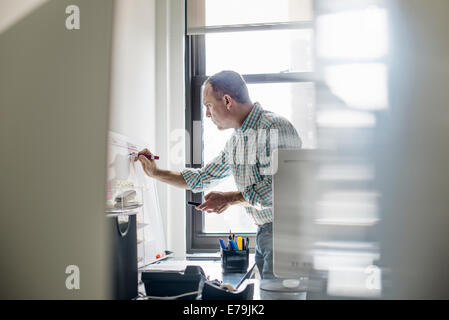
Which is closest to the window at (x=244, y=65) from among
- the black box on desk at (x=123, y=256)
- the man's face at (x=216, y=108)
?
the man's face at (x=216, y=108)

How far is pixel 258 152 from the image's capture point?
149 cm

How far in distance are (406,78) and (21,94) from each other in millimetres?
781

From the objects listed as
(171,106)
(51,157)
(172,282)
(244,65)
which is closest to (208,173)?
(171,106)

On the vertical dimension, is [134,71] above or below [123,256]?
above

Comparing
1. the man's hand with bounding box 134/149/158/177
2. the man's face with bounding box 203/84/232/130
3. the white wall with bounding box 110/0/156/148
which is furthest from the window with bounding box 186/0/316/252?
the man's hand with bounding box 134/149/158/177

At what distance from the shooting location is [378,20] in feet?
2.62

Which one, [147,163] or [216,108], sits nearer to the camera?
[147,163]

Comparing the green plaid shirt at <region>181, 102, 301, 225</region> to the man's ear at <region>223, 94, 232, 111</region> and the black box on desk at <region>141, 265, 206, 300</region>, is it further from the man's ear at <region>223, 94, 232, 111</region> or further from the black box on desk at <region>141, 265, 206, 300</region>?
the black box on desk at <region>141, 265, 206, 300</region>

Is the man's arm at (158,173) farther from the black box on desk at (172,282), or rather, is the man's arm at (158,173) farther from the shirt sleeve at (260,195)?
the black box on desk at (172,282)

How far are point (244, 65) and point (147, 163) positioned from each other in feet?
2.75

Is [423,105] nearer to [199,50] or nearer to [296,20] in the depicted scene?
[296,20]

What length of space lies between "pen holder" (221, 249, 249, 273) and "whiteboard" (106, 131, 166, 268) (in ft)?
0.97

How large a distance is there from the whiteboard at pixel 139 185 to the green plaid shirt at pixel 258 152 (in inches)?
14.2

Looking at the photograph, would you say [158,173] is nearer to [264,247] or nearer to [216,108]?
[216,108]
